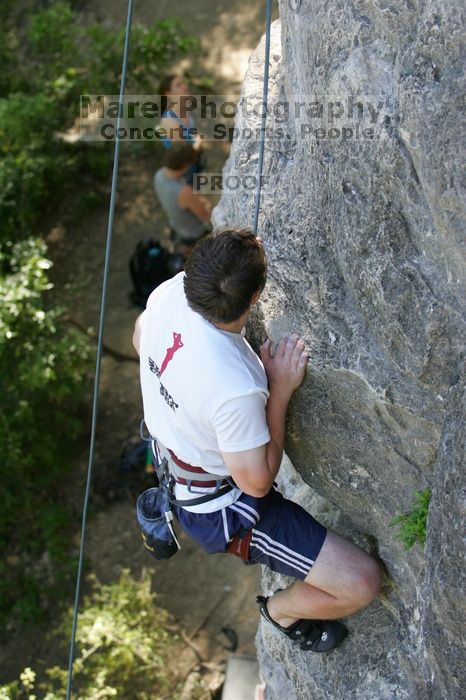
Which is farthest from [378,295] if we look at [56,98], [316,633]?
[56,98]

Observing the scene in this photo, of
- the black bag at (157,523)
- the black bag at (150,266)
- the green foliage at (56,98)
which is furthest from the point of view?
the green foliage at (56,98)

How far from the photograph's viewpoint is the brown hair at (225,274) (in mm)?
3107

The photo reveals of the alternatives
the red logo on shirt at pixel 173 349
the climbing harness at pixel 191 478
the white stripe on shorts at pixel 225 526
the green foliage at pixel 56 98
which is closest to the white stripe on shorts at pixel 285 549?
the white stripe on shorts at pixel 225 526

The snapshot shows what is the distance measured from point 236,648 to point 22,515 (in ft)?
7.43

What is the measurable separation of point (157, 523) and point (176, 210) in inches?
153

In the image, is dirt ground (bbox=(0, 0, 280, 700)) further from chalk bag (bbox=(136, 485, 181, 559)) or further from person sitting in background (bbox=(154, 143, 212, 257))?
chalk bag (bbox=(136, 485, 181, 559))

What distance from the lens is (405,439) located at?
332cm

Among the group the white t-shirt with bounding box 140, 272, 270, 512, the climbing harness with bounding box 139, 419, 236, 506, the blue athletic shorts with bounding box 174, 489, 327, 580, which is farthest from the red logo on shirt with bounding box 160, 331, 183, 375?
the blue athletic shorts with bounding box 174, 489, 327, 580

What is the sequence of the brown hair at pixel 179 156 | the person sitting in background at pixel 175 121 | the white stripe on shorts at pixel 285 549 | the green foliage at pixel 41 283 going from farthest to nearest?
the green foliage at pixel 41 283 < the person sitting in background at pixel 175 121 < the brown hair at pixel 179 156 < the white stripe on shorts at pixel 285 549

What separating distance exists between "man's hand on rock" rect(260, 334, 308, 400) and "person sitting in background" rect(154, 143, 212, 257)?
142 inches

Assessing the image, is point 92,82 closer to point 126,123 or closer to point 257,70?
point 126,123

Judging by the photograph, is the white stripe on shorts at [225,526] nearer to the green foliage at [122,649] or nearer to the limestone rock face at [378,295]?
the limestone rock face at [378,295]

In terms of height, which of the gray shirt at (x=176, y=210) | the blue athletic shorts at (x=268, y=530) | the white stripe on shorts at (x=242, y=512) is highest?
the gray shirt at (x=176, y=210)

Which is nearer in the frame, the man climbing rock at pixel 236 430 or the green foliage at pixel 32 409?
the man climbing rock at pixel 236 430
